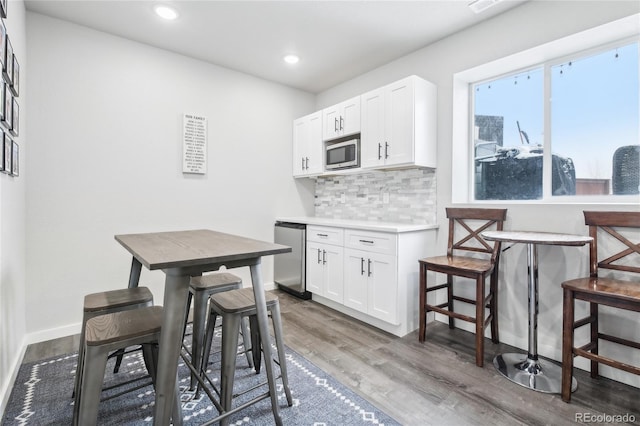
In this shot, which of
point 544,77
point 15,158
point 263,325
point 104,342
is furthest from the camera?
point 544,77

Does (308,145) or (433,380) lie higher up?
(308,145)

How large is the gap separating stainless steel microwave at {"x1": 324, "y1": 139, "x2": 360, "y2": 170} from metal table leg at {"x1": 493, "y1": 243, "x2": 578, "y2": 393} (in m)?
1.81

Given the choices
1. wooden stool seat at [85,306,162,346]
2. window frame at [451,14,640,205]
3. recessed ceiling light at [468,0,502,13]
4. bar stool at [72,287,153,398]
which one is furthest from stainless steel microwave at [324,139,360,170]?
wooden stool seat at [85,306,162,346]

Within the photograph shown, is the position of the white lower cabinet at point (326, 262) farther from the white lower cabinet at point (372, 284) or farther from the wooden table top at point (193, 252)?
the wooden table top at point (193, 252)

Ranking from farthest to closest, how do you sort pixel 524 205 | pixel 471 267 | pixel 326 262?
pixel 326 262
pixel 524 205
pixel 471 267

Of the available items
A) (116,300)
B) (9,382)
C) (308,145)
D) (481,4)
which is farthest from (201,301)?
(481,4)

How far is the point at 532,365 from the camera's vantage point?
2104 millimetres

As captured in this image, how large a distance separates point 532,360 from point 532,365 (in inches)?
1.2

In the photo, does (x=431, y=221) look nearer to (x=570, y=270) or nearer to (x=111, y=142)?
(x=570, y=270)

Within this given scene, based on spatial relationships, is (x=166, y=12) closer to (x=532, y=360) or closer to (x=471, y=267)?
(x=471, y=267)

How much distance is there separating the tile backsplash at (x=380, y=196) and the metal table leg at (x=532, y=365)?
1025mm

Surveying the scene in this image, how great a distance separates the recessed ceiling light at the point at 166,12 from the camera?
2510mm

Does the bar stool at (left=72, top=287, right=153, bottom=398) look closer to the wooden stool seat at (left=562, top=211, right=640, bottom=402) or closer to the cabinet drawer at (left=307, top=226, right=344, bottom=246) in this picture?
the cabinet drawer at (left=307, top=226, right=344, bottom=246)

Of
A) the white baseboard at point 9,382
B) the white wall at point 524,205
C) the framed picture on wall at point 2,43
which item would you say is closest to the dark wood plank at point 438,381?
the white wall at point 524,205
